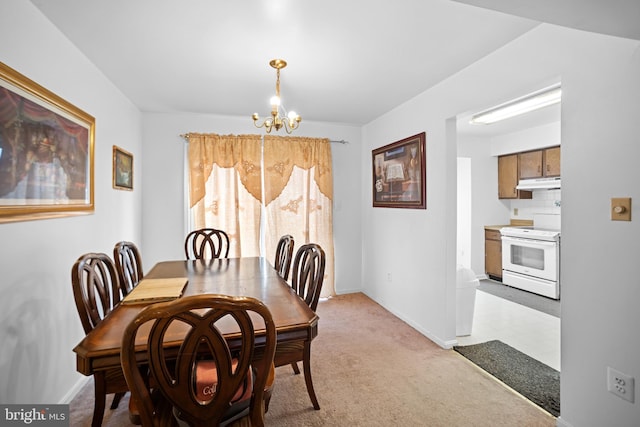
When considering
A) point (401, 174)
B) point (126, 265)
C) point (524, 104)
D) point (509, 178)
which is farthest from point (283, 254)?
point (509, 178)

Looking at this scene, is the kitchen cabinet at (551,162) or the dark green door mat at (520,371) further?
the kitchen cabinet at (551,162)

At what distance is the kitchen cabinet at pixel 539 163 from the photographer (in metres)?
4.43

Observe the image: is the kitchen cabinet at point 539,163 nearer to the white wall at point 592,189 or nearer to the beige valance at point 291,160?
the white wall at point 592,189

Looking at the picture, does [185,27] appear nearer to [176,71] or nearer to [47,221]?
[176,71]

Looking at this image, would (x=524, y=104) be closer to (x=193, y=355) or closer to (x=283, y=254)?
(x=283, y=254)

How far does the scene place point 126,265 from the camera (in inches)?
87.3

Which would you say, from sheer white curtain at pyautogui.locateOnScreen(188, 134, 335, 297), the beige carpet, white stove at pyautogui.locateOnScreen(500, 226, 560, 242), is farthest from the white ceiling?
white stove at pyautogui.locateOnScreen(500, 226, 560, 242)

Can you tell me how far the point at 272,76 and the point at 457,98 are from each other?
1.63 m

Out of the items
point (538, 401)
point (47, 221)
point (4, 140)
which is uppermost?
point (4, 140)

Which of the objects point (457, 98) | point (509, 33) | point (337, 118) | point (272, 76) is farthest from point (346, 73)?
point (337, 118)

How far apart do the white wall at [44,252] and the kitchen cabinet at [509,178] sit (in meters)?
5.60

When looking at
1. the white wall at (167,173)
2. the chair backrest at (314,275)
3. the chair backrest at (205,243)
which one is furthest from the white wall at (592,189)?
the white wall at (167,173)

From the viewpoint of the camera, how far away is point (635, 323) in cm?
149

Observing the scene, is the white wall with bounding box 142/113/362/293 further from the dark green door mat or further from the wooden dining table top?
the dark green door mat
